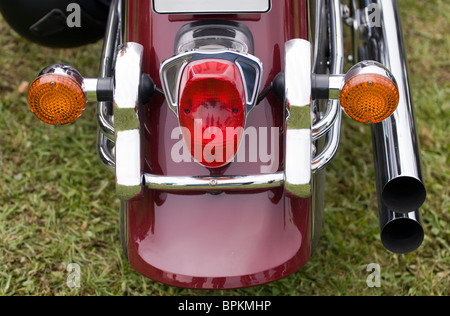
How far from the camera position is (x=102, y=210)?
2.33m

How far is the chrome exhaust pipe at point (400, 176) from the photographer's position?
5.16 feet

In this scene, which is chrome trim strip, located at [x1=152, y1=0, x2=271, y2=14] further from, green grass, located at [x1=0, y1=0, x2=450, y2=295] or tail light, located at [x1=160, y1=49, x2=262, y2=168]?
green grass, located at [x1=0, y1=0, x2=450, y2=295]

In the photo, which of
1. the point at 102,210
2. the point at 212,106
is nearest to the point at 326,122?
the point at 212,106

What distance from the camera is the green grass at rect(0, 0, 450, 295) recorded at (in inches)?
82.6

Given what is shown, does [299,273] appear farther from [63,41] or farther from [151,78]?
[63,41]

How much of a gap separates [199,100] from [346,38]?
1805 mm

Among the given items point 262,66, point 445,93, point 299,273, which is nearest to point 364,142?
point 445,93

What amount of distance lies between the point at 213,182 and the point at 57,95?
462 millimetres

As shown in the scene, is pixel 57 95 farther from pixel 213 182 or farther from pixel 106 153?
pixel 213 182

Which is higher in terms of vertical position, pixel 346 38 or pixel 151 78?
pixel 346 38

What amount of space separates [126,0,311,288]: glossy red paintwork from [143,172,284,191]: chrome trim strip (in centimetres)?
6

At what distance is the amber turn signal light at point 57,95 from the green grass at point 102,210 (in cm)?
86

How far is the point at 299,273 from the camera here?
213 centimetres
